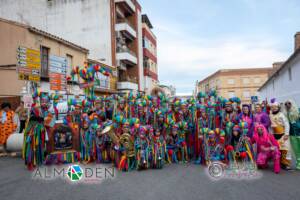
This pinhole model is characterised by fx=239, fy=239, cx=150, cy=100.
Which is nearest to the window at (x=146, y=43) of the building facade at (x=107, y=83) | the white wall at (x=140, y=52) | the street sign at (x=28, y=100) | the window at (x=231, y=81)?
the white wall at (x=140, y=52)

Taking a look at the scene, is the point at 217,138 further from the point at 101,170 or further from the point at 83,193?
the point at 83,193

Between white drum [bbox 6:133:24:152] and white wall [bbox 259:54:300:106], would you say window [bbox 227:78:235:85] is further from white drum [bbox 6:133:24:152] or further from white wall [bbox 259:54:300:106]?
white drum [bbox 6:133:24:152]

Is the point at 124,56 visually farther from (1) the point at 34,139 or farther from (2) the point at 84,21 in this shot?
(1) the point at 34,139

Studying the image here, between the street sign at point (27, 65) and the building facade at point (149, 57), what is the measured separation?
17000 mm

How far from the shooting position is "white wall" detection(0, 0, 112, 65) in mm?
19641

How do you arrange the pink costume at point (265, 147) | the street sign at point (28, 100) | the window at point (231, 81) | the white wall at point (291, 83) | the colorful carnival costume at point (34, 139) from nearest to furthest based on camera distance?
the pink costume at point (265, 147) → the colorful carnival costume at point (34, 139) → the street sign at point (28, 100) → the white wall at point (291, 83) → the window at point (231, 81)

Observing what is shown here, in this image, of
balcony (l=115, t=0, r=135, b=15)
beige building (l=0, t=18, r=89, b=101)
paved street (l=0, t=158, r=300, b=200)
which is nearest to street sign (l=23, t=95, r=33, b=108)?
paved street (l=0, t=158, r=300, b=200)

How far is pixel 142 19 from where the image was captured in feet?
88.4

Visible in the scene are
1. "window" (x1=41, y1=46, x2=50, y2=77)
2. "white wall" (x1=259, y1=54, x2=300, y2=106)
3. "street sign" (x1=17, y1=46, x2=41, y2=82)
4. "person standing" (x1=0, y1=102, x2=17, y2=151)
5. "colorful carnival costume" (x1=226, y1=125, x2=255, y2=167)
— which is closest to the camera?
"colorful carnival costume" (x1=226, y1=125, x2=255, y2=167)

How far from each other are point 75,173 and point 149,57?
2321 centimetres

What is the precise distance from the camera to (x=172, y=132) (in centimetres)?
600

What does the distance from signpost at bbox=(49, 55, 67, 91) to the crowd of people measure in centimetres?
687

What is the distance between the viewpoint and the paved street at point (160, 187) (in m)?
3.86
